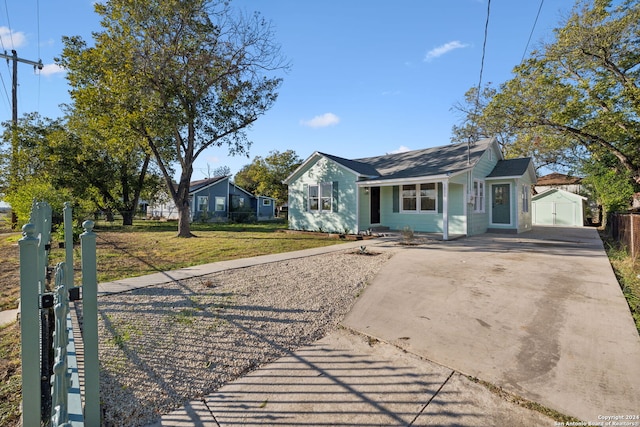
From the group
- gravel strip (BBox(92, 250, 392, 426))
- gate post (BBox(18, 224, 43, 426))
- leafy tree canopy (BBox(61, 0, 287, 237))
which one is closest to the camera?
gate post (BBox(18, 224, 43, 426))

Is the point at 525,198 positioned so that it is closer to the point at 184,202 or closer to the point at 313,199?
the point at 313,199

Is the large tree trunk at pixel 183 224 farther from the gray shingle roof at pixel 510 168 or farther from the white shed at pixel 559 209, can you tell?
the white shed at pixel 559 209

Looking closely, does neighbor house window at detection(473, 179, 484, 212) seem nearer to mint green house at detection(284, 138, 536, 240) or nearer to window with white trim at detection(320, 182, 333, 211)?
mint green house at detection(284, 138, 536, 240)

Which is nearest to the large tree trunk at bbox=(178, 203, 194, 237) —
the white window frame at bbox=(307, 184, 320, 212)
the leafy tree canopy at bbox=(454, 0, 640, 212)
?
the white window frame at bbox=(307, 184, 320, 212)

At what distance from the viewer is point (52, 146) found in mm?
20000

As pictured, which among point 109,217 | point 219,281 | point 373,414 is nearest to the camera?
point 373,414

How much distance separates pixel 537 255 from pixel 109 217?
26804mm

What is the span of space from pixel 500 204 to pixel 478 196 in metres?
1.65

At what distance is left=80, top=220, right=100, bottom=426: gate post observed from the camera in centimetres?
183

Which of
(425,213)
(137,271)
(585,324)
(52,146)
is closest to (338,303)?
(585,324)

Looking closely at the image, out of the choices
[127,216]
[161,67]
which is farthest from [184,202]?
Answer: [127,216]

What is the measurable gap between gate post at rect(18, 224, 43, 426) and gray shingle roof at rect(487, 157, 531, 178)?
53.8 ft

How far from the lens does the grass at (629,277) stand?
14.4 ft

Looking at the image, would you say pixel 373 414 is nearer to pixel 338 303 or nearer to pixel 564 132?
pixel 338 303
